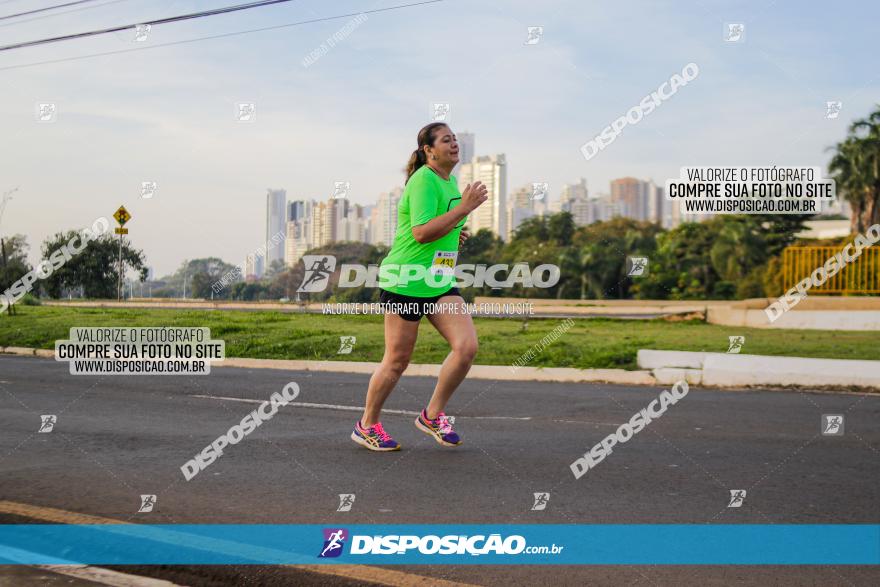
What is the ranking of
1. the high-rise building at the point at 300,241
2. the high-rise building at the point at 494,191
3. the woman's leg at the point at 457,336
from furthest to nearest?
the high-rise building at the point at 494,191 < the high-rise building at the point at 300,241 < the woman's leg at the point at 457,336

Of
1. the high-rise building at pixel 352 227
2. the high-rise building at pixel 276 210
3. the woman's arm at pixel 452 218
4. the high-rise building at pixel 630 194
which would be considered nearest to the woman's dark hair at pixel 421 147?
the woman's arm at pixel 452 218

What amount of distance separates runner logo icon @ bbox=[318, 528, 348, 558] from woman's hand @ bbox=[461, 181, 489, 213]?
229 cm

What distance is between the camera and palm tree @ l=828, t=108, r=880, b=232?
4375 centimetres

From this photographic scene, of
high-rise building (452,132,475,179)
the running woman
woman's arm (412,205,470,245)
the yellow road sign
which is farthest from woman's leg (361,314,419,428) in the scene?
the yellow road sign

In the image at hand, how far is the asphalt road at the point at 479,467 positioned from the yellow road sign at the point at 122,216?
789 centimetres

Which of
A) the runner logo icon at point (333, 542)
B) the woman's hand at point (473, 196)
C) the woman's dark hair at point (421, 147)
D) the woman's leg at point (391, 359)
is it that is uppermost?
the woman's dark hair at point (421, 147)

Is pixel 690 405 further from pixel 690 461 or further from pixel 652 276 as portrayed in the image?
pixel 652 276

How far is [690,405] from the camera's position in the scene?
8.86 meters

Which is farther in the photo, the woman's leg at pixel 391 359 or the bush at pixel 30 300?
the bush at pixel 30 300

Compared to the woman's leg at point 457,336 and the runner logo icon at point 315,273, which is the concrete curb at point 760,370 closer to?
the woman's leg at point 457,336

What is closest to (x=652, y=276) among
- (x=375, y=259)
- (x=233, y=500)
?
(x=375, y=259)

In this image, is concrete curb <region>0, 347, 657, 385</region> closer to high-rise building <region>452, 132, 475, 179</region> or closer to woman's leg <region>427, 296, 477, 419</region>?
high-rise building <region>452, 132, 475, 179</region>

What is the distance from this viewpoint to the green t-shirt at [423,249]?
18.9ft

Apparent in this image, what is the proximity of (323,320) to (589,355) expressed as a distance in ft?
37.2
